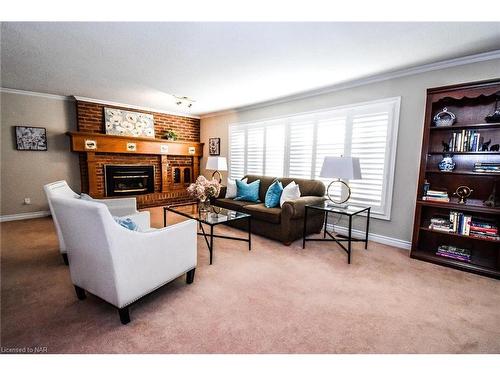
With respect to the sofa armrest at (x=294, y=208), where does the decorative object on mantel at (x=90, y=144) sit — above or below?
above

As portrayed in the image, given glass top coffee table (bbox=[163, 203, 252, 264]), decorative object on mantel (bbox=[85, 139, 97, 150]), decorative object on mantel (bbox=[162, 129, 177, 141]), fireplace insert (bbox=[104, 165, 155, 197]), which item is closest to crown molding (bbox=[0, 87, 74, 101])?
decorative object on mantel (bbox=[85, 139, 97, 150])

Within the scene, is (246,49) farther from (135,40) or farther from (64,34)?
(64,34)

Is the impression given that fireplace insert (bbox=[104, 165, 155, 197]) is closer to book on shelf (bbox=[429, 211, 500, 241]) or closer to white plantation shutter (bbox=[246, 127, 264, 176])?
white plantation shutter (bbox=[246, 127, 264, 176])

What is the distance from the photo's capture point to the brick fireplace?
4621 millimetres

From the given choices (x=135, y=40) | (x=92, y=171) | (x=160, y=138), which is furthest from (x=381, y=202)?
(x=92, y=171)

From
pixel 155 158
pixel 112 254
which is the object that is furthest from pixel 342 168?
pixel 155 158

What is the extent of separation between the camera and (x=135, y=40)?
2.30 meters

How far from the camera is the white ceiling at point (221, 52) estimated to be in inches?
81.6

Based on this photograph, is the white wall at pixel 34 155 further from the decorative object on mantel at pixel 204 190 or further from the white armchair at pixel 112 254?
the white armchair at pixel 112 254

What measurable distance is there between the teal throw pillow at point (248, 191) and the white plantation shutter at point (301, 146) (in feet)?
2.32

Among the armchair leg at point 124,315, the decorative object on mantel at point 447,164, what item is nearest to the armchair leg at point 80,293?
the armchair leg at point 124,315

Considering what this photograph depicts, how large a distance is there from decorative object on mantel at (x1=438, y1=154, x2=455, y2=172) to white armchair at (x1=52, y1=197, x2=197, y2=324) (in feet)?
9.86

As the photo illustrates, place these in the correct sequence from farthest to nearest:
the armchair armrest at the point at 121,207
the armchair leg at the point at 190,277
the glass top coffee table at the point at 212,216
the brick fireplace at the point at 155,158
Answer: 1. the brick fireplace at the point at 155,158
2. the armchair armrest at the point at 121,207
3. the glass top coffee table at the point at 212,216
4. the armchair leg at the point at 190,277
